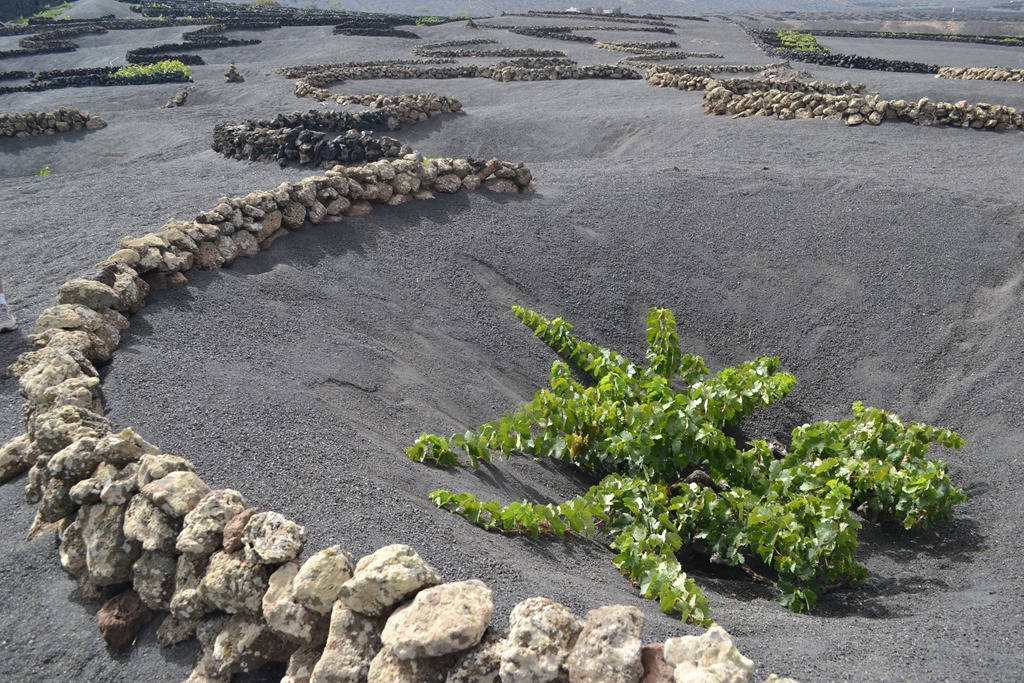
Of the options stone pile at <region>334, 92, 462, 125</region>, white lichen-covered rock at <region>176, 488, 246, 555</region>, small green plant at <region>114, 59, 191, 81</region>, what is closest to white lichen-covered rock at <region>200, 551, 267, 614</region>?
white lichen-covered rock at <region>176, 488, 246, 555</region>

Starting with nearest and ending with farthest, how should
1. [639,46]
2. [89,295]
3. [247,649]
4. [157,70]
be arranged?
[247,649], [89,295], [157,70], [639,46]

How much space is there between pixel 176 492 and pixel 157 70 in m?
27.3

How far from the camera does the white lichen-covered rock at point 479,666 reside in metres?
2.80

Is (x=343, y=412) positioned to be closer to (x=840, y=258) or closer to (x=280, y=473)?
(x=280, y=473)

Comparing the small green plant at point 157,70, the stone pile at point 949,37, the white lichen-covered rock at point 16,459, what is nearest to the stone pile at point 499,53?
the small green plant at point 157,70

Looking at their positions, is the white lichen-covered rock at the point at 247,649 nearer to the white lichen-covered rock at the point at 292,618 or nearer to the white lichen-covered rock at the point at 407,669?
the white lichen-covered rock at the point at 292,618

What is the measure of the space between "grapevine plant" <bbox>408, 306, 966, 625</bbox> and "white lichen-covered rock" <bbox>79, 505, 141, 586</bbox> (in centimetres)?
155

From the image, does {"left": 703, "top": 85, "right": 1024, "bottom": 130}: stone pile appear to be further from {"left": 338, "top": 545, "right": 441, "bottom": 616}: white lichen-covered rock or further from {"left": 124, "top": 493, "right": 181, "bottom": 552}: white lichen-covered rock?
{"left": 124, "top": 493, "right": 181, "bottom": 552}: white lichen-covered rock

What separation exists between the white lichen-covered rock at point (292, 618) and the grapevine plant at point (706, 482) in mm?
1280

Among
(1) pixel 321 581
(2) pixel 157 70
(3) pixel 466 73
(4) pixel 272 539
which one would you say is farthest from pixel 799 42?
(1) pixel 321 581

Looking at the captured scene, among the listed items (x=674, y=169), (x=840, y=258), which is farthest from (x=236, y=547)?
(x=674, y=169)

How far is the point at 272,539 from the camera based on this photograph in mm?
3264

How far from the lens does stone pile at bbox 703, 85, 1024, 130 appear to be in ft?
42.8

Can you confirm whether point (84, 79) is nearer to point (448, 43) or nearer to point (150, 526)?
point (448, 43)
